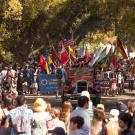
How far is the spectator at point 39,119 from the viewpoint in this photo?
1040cm

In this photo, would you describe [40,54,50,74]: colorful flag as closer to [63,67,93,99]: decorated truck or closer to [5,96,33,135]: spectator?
[63,67,93,99]: decorated truck

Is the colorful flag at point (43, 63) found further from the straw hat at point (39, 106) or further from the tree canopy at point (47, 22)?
the straw hat at point (39, 106)

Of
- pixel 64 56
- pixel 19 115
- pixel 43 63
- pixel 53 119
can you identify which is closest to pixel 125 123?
pixel 53 119

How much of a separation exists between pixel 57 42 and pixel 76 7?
3090 millimetres

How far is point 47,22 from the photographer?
40125 millimetres

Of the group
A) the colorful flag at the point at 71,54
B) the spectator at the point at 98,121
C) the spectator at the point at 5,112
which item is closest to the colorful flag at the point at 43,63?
the colorful flag at the point at 71,54

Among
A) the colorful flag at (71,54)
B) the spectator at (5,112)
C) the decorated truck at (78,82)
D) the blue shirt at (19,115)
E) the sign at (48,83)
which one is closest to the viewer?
the blue shirt at (19,115)

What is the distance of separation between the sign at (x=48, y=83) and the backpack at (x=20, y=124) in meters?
17.6

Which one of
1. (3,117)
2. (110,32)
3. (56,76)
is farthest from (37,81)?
(110,32)

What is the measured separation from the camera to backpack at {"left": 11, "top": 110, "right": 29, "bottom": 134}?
10.4 meters

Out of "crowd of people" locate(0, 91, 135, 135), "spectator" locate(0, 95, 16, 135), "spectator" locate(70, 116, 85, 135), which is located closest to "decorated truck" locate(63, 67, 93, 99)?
"spectator" locate(0, 95, 16, 135)

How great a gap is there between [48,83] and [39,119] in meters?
18.3

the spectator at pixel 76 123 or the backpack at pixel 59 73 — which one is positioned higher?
the backpack at pixel 59 73

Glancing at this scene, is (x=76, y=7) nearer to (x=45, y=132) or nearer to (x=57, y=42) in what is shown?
(x=57, y=42)
